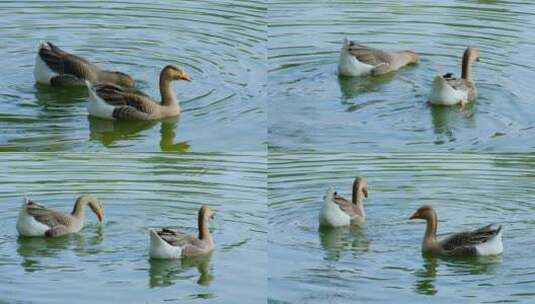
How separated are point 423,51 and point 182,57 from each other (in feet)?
8.11

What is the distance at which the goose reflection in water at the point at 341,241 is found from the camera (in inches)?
547

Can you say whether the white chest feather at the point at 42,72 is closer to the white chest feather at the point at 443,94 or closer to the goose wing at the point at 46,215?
the goose wing at the point at 46,215

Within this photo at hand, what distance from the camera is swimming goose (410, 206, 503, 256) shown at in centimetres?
1381

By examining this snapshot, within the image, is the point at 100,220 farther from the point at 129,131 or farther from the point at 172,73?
the point at 172,73

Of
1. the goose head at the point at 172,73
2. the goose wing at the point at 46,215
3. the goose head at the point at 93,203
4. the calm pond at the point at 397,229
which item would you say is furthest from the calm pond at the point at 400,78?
the goose wing at the point at 46,215

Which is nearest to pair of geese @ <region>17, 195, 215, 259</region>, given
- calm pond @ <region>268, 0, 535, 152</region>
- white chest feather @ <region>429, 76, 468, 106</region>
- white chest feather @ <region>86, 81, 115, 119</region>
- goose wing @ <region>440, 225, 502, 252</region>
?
white chest feather @ <region>86, 81, 115, 119</region>

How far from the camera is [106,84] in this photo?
1573 cm

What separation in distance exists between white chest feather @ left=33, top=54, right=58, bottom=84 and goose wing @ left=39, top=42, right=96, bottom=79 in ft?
0.11

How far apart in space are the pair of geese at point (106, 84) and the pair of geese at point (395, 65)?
160 cm

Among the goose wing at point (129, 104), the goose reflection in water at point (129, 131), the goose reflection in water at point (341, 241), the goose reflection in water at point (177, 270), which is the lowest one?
the goose reflection in water at point (177, 270)

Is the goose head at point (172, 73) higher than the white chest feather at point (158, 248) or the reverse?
higher

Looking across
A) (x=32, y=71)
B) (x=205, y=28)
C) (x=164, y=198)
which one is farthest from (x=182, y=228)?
(x=205, y=28)

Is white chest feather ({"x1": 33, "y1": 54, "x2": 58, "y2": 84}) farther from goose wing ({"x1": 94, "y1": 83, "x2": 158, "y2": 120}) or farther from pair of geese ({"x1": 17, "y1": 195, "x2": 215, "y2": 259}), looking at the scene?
pair of geese ({"x1": 17, "y1": 195, "x2": 215, "y2": 259})

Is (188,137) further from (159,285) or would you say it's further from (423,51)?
(423,51)
